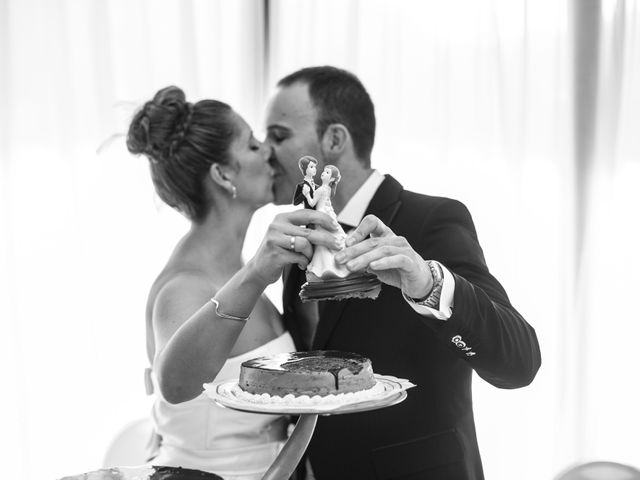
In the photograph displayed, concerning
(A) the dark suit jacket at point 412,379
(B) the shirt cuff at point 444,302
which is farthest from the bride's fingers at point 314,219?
(A) the dark suit jacket at point 412,379

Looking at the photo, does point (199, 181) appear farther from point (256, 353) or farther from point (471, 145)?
point (471, 145)

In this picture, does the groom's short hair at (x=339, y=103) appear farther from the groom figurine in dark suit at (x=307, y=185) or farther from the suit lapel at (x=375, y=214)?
the groom figurine in dark suit at (x=307, y=185)

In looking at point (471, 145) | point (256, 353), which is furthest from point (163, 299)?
point (471, 145)

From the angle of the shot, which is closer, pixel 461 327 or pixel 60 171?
pixel 461 327

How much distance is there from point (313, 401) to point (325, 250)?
1.11 ft

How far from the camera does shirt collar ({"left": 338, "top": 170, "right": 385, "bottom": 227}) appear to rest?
2.70m

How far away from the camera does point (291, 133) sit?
2.95 metres

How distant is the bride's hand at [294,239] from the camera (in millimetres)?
1812

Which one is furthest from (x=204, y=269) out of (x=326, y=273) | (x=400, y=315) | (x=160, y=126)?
(x=326, y=273)

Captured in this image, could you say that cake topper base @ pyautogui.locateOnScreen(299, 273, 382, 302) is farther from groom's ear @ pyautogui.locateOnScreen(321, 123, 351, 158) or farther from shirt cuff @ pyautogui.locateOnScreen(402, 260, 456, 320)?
groom's ear @ pyautogui.locateOnScreen(321, 123, 351, 158)

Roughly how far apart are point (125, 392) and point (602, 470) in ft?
9.37

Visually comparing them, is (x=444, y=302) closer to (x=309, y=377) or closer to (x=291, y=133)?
(x=309, y=377)

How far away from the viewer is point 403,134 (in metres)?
4.89

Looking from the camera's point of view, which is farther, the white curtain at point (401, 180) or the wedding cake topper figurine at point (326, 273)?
the white curtain at point (401, 180)
